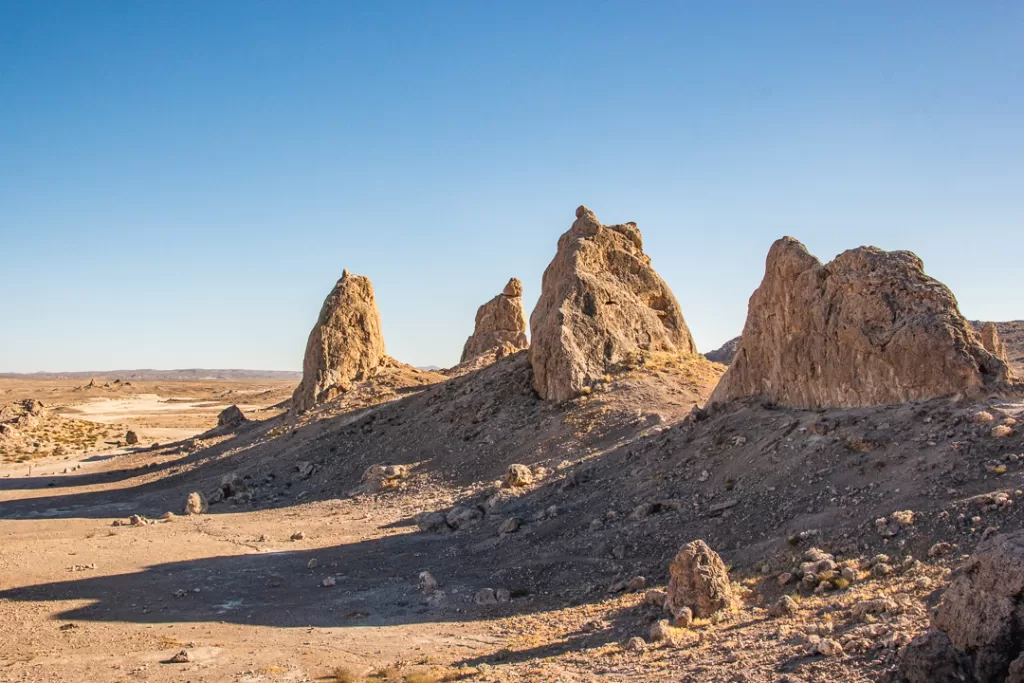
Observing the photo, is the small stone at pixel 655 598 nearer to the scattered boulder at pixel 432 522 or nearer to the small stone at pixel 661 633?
the small stone at pixel 661 633

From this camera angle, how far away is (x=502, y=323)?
41594mm

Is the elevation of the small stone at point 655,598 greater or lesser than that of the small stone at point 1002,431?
lesser

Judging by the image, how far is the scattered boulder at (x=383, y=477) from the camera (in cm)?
2272

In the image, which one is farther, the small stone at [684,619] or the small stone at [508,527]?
the small stone at [508,527]

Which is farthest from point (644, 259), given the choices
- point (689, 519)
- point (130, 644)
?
point (130, 644)

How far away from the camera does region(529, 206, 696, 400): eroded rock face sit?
25328 millimetres

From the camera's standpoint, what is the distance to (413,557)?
16.1 m

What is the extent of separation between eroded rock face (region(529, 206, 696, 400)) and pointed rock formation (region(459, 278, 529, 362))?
12617 mm

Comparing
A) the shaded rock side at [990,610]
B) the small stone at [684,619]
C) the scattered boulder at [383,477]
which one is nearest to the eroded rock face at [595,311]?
the scattered boulder at [383,477]

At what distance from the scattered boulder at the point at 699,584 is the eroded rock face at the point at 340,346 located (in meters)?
24.9

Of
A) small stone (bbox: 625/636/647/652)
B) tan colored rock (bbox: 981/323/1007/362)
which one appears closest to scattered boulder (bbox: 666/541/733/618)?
small stone (bbox: 625/636/647/652)

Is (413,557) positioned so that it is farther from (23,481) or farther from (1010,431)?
(23,481)

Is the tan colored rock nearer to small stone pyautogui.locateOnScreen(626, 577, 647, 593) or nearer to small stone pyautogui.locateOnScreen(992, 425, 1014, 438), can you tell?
small stone pyautogui.locateOnScreen(992, 425, 1014, 438)

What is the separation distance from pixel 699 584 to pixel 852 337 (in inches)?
318
